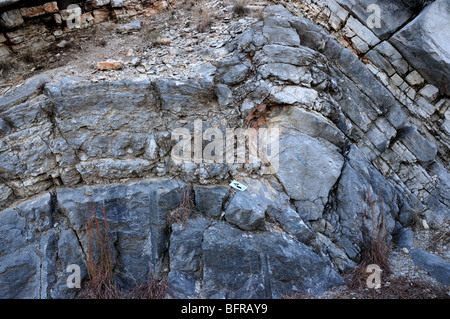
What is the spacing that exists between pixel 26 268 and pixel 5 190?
1043mm

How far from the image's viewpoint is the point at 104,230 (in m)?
3.60

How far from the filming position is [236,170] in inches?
158

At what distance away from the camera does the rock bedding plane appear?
349cm

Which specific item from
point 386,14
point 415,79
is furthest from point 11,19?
point 415,79

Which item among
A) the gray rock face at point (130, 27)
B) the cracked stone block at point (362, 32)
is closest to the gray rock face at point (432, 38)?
the cracked stone block at point (362, 32)

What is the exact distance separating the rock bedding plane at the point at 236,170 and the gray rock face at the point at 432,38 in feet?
0.06

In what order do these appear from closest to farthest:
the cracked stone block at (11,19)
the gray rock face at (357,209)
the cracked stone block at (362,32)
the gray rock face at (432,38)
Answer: the gray rock face at (357,209), the cracked stone block at (11,19), the gray rock face at (432,38), the cracked stone block at (362,32)

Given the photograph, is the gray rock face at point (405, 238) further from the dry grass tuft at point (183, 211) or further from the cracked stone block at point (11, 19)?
the cracked stone block at point (11, 19)

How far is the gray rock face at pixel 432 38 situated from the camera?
4.66m

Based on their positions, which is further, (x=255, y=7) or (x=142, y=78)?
(x=255, y=7)

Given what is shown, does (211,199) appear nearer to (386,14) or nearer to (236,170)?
(236,170)
